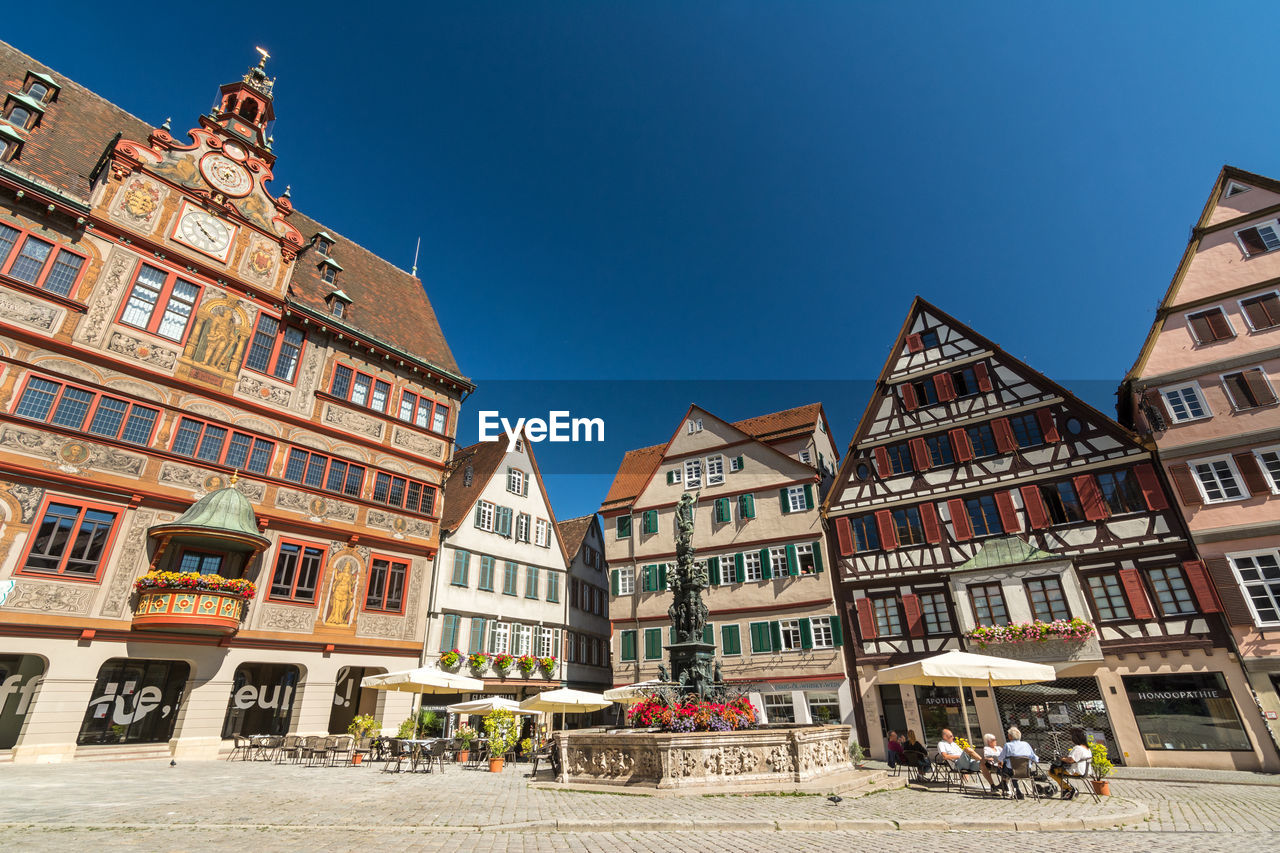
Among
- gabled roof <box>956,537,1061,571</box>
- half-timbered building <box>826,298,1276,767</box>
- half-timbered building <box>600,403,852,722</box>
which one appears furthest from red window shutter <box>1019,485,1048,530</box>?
half-timbered building <box>600,403,852,722</box>

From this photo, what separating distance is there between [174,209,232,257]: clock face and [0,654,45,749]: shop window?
14.2m

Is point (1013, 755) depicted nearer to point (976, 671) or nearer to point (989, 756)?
point (989, 756)

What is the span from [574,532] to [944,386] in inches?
889

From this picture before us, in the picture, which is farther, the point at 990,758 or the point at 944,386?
the point at 944,386

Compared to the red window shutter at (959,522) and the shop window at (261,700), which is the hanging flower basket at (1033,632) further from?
the shop window at (261,700)

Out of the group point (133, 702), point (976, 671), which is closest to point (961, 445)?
point (976, 671)

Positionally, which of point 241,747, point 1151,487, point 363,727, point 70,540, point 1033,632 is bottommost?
point 241,747

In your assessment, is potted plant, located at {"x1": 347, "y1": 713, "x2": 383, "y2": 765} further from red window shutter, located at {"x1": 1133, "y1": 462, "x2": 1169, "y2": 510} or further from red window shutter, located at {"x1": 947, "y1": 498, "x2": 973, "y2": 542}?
red window shutter, located at {"x1": 1133, "y1": 462, "x2": 1169, "y2": 510}

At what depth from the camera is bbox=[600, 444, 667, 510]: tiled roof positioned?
112 feet

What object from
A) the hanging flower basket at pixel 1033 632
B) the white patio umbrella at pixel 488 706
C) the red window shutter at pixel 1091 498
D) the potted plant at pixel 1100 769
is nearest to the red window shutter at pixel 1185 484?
the red window shutter at pixel 1091 498

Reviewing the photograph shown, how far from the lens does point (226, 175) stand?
935 inches

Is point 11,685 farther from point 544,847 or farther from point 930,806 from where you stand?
point 930,806

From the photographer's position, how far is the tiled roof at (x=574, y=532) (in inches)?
1402

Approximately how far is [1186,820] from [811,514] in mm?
17453
